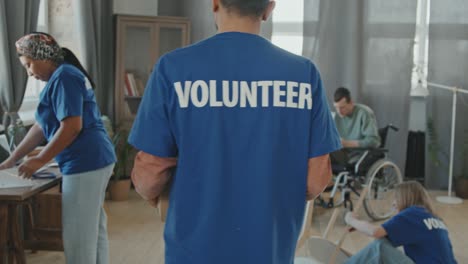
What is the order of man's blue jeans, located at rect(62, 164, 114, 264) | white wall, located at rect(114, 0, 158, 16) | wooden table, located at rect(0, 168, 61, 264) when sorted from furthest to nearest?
white wall, located at rect(114, 0, 158, 16), man's blue jeans, located at rect(62, 164, 114, 264), wooden table, located at rect(0, 168, 61, 264)

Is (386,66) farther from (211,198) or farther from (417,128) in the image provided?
(211,198)

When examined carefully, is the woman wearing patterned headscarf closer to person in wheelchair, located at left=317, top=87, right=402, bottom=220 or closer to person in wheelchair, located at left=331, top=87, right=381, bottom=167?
person in wheelchair, located at left=317, top=87, right=402, bottom=220

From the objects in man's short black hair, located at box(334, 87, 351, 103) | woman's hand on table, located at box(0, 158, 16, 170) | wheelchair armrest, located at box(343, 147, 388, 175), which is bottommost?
wheelchair armrest, located at box(343, 147, 388, 175)

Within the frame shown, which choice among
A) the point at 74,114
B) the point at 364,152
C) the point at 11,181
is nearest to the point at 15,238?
the point at 11,181

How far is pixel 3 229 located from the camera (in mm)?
2350

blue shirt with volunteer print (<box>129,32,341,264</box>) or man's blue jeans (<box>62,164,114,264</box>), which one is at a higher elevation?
blue shirt with volunteer print (<box>129,32,341,264</box>)

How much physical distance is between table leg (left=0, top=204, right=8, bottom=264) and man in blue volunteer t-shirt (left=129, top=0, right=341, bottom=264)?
124cm

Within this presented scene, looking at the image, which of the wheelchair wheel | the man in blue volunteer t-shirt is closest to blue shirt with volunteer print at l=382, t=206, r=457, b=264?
the man in blue volunteer t-shirt

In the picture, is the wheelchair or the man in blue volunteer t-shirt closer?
the man in blue volunteer t-shirt

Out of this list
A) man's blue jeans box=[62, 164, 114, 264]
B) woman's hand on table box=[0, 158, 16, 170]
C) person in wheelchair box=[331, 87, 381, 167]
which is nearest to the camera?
man's blue jeans box=[62, 164, 114, 264]

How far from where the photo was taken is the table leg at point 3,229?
233 cm

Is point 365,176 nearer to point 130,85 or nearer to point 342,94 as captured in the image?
point 342,94

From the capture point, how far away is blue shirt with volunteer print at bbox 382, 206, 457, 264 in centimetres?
237

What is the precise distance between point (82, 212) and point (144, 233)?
5.03 feet
